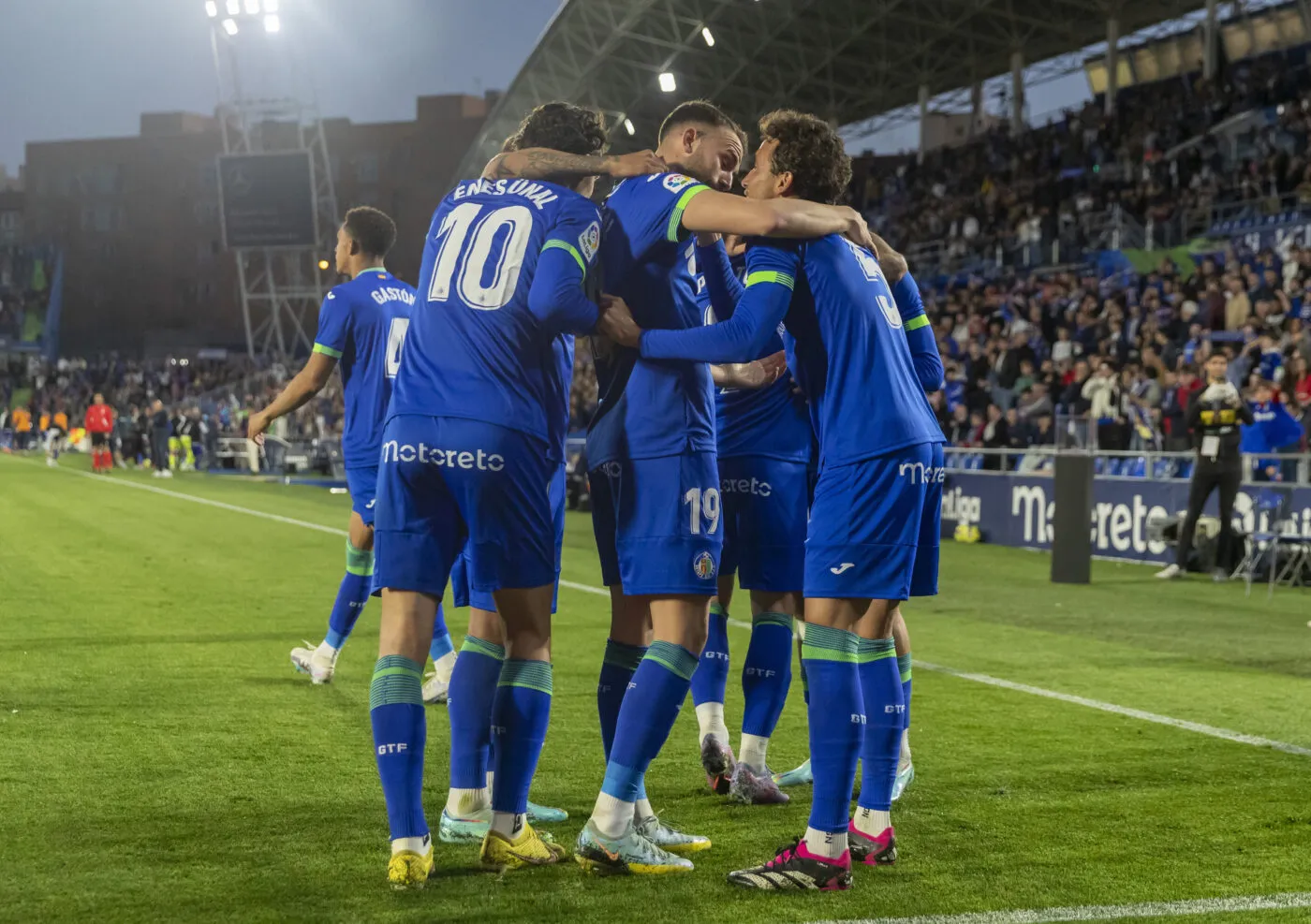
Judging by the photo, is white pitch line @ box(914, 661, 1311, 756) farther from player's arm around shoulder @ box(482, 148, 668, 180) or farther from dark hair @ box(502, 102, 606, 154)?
dark hair @ box(502, 102, 606, 154)

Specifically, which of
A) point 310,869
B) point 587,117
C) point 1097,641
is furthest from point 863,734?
point 1097,641

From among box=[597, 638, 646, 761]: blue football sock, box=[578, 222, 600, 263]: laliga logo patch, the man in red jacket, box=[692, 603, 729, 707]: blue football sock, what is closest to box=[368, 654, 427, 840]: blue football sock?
box=[597, 638, 646, 761]: blue football sock

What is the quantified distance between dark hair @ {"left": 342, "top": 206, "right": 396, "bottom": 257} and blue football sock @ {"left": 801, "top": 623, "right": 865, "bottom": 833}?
11.1ft

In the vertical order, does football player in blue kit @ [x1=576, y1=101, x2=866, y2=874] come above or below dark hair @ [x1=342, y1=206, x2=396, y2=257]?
below

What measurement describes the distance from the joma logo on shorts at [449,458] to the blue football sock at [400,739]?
53 cm

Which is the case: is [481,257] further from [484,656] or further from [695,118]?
[484,656]

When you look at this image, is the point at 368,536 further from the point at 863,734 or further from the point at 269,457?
the point at 269,457

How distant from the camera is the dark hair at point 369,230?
6.68 metres

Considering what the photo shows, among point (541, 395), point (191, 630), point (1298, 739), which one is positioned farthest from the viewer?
point (191, 630)

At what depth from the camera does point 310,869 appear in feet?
13.5

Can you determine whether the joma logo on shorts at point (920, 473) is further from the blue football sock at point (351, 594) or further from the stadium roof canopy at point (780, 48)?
the stadium roof canopy at point (780, 48)

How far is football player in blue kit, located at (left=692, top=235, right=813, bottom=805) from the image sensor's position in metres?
5.04

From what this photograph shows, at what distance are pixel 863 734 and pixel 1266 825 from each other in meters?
1.52

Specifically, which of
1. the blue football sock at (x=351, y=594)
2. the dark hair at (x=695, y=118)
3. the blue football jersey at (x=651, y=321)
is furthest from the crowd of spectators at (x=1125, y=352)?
the blue football jersey at (x=651, y=321)
